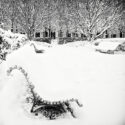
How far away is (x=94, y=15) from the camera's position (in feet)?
76.5

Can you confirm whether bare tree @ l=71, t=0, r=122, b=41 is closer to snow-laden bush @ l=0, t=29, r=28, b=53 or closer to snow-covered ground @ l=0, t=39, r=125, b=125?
snow-laden bush @ l=0, t=29, r=28, b=53

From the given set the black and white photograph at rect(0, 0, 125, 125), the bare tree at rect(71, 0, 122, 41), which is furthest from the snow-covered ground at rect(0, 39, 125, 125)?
the bare tree at rect(71, 0, 122, 41)

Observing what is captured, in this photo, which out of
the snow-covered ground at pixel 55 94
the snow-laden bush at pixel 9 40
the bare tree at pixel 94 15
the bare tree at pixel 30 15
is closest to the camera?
the snow-covered ground at pixel 55 94

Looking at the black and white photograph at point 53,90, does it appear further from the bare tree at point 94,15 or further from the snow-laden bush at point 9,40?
the bare tree at point 94,15

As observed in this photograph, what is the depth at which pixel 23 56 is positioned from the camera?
16.2 feet

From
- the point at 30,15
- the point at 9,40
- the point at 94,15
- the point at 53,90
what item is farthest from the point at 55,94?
the point at 30,15

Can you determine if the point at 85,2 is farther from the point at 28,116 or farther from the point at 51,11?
the point at 28,116

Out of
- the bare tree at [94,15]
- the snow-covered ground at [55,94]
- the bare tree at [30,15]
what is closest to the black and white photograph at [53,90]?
the snow-covered ground at [55,94]

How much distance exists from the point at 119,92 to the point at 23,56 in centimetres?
271

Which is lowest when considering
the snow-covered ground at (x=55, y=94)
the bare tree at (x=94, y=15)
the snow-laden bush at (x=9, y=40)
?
the snow-covered ground at (x=55, y=94)

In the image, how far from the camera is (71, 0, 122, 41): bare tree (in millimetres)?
23453

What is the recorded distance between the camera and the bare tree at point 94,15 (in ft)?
76.9

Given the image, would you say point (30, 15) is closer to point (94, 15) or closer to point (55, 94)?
point (94, 15)

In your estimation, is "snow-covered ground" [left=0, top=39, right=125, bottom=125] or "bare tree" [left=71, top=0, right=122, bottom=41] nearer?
"snow-covered ground" [left=0, top=39, right=125, bottom=125]
